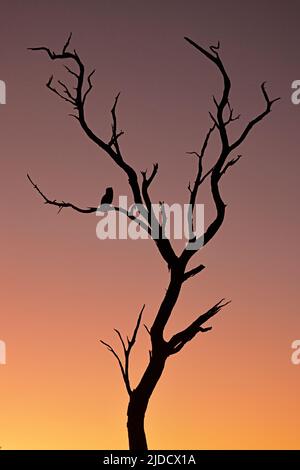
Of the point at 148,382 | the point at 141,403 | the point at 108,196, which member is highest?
the point at 108,196

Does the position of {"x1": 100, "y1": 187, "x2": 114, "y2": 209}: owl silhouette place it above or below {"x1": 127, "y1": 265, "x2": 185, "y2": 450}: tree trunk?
above

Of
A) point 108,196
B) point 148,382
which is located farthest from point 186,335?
point 108,196

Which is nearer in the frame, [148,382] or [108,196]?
[148,382]

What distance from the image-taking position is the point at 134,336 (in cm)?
775

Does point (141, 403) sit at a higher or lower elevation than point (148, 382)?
lower

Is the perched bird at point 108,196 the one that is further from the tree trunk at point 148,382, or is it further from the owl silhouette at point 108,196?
the tree trunk at point 148,382

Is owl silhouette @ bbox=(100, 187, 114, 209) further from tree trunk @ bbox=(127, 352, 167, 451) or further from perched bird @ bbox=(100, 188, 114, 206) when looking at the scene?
tree trunk @ bbox=(127, 352, 167, 451)

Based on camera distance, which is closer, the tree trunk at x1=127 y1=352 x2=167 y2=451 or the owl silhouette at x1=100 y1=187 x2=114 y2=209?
the tree trunk at x1=127 y1=352 x2=167 y2=451

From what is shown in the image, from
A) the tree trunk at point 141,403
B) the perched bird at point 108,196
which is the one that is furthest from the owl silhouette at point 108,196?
the tree trunk at point 141,403

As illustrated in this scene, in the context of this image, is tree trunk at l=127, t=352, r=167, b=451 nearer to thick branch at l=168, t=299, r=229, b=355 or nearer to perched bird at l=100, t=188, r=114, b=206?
thick branch at l=168, t=299, r=229, b=355

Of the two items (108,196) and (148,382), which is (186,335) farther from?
(108,196)

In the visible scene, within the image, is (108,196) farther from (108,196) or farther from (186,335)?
(186,335)

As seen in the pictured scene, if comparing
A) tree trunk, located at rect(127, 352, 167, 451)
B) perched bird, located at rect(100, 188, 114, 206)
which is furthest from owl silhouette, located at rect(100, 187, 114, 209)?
tree trunk, located at rect(127, 352, 167, 451)
